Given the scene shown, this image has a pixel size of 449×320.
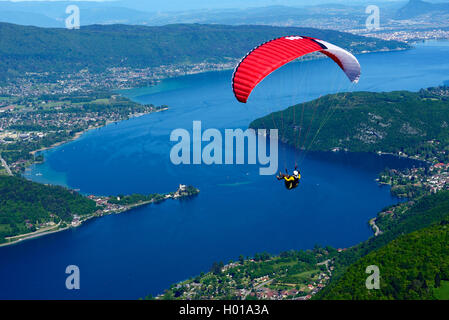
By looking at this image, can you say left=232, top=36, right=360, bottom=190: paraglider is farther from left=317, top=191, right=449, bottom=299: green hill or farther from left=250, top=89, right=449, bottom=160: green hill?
left=250, top=89, right=449, bottom=160: green hill

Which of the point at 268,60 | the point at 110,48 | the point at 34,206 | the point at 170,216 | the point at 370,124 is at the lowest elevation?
the point at 170,216

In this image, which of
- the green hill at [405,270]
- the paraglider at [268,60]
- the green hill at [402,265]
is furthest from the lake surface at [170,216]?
the paraglider at [268,60]

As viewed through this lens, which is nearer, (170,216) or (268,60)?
(268,60)

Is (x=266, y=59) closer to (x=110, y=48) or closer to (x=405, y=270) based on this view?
(x=405, y=270)

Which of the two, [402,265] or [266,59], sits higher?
[266,59]

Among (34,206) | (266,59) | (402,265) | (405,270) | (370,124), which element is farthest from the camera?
(370,124)

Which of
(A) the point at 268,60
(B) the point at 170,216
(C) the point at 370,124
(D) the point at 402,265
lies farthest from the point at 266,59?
(C) the point at 370,124
